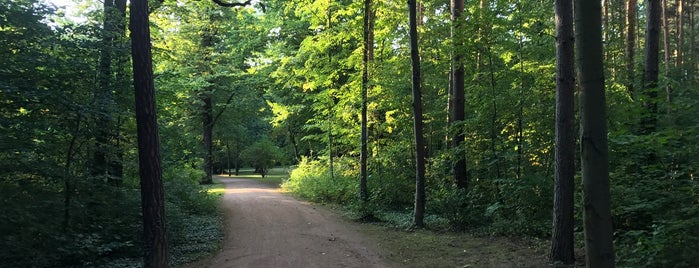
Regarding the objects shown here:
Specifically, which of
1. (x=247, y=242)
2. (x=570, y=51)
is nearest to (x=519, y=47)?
(x=570, y=51)

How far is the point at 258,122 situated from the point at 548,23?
4122 cm

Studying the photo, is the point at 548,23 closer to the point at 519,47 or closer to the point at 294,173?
the point at 519,47

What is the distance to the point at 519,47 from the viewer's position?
11625 millimetres

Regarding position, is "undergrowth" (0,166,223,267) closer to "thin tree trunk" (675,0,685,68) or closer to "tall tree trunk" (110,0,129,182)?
"tall tree trunk" (110,0,129,182)

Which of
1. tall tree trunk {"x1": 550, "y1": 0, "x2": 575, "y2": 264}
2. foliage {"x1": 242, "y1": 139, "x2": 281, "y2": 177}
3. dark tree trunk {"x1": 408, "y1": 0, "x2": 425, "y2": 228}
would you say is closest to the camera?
tall tree trunk {"x1": 550, "y1": 0, "x2": 575, "y2": 264}

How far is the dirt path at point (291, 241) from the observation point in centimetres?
861

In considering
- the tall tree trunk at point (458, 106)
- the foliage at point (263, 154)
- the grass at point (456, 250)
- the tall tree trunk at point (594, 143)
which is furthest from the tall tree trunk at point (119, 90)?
the foliage at point (263, 154)

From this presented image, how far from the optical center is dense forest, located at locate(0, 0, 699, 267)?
698 cm

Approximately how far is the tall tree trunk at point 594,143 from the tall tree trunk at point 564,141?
5.01 meters

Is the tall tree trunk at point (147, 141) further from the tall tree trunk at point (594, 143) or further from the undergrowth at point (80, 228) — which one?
the tall tree trunk at point (594, 143)

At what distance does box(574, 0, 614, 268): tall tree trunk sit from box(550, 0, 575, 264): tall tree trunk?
16.5 ft

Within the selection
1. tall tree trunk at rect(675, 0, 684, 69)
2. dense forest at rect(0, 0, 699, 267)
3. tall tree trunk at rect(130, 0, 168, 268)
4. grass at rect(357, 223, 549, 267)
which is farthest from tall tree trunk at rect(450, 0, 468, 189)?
tall tree trunk at rect(675, 0, 684, 69)

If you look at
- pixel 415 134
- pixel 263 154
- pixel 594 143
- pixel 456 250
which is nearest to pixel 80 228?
pixel 456 250

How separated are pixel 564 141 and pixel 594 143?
5121mm
